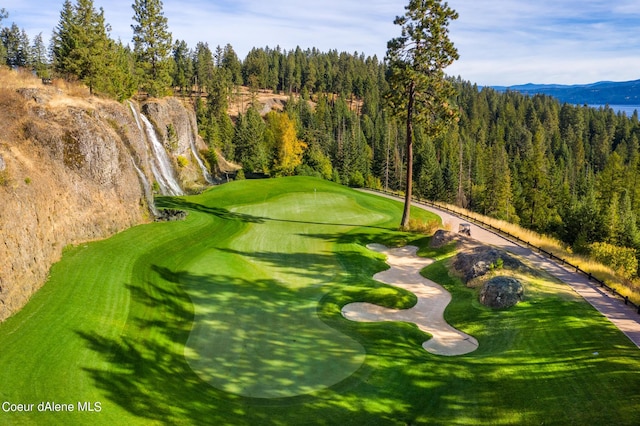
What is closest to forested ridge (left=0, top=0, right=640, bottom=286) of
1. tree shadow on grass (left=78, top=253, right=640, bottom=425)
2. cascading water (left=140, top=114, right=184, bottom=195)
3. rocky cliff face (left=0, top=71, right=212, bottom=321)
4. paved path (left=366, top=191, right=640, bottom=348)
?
cascading water (left=140, top=114, right=184, bottom=195)

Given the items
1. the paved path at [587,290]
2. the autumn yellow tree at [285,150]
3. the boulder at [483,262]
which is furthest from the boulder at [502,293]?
the autumn yellow tree at [285,150]

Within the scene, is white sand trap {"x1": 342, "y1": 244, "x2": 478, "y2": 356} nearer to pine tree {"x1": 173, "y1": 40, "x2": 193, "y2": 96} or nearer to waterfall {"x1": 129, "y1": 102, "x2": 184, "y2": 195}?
waterfall {"x1": 129, "y1": 102, "x2": 184, "y2": 195}

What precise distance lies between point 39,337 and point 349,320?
13.0 metres

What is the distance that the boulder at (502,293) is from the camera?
21172 millimetres

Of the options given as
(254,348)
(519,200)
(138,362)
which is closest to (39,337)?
(138,362)

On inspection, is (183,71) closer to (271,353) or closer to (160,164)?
(160,164)

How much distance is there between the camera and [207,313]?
20.0 m

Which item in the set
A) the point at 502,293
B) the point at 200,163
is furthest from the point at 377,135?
the point at 502,293

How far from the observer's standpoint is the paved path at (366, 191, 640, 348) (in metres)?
17.8

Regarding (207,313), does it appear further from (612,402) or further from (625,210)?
(625,210)

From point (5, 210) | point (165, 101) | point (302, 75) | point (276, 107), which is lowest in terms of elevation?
point (5, 210)

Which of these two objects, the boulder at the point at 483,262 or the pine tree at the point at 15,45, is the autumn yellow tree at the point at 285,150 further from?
the pine tree at the point at 15,45

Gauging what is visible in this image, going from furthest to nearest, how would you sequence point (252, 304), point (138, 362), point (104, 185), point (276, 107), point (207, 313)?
point (276, 107) < point (104, 185) < point (252, 304) < point (207, 313) < point (138, 362)

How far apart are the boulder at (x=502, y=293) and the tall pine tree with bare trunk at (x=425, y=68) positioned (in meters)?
16.3
